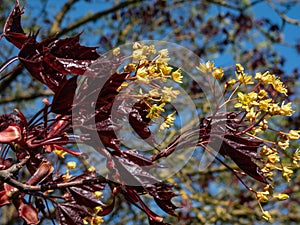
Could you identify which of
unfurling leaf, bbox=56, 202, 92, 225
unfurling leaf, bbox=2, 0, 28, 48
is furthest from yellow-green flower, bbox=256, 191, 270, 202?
unfurling leaf, bbox=2, 0, 28, 48

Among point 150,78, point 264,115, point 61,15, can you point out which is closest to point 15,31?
point 150,78

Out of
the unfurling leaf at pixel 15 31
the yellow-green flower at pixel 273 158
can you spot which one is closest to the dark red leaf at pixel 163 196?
the yellow-green flower at pixel 273 158

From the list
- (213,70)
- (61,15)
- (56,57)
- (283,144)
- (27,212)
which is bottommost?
(27,212)

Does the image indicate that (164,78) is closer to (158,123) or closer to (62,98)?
(158,123)

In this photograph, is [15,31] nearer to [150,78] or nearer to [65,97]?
[65,97]

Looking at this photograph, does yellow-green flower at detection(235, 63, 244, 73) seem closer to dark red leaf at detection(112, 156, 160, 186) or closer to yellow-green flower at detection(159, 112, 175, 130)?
yellow-green flower at detection(159, 112, 175, 130)

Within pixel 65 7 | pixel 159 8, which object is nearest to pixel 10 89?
pixel 65 7

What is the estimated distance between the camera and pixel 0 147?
1213mm

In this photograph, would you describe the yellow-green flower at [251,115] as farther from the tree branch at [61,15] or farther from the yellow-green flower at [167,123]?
the tree branch at [61,15]

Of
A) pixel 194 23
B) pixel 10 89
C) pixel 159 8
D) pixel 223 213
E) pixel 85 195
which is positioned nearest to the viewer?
pixel 85 195

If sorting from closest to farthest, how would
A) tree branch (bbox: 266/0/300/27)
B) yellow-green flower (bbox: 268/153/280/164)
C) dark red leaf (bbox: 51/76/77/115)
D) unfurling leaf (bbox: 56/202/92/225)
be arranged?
dark red leaf (bbox: 51/76/77/115), yellow-green flower (bbox: 268/153/280/164), unfurling leaf (bbox: 56/202/92/225), tree branch (bbox: 266/0/300/27)

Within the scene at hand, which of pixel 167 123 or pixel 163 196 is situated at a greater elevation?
pixel 167 123

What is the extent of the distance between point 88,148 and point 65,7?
10.7ft

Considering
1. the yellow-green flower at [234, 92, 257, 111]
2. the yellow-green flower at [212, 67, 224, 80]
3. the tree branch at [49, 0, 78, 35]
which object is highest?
the tree branch at [49, 0, 78, 35]
